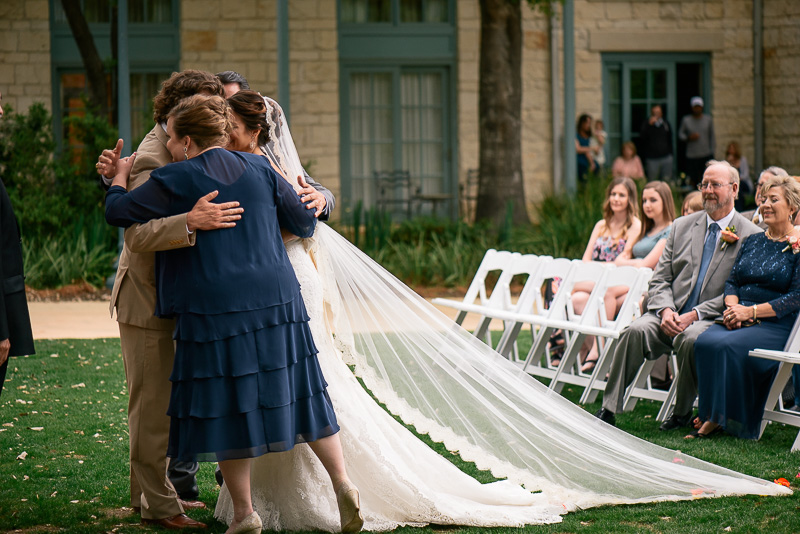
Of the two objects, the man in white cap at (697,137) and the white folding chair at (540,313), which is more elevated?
the man in white cap at (697,137)

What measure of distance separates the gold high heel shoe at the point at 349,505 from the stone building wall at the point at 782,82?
1588 centimetres

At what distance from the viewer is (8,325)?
13.7 ft

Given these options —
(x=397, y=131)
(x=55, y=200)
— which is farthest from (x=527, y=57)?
(x=55, y=200)

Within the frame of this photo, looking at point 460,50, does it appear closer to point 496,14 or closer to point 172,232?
point 496,14

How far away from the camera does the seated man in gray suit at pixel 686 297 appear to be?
632cm

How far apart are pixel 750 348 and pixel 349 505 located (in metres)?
3.19

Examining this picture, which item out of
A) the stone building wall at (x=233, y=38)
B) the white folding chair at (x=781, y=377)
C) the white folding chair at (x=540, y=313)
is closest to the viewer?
the white folding chair at (x=781, y=377)

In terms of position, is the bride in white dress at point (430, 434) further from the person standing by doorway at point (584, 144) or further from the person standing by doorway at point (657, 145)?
the person standing by doorway at point (657, 145)

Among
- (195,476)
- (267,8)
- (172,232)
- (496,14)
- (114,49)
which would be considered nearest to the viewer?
(172,232)

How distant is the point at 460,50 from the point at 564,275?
10681 mm

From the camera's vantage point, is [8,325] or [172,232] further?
[8,325]

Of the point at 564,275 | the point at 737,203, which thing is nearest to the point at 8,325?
the point at 564,275

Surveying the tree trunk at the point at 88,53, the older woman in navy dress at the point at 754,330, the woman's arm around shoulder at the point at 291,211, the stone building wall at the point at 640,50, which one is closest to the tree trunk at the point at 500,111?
the stone building wall at the point at 640,50

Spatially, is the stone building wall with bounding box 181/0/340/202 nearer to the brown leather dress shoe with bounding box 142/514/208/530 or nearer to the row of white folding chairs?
the row of white folding chairs
